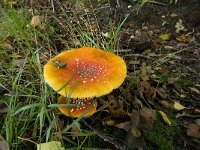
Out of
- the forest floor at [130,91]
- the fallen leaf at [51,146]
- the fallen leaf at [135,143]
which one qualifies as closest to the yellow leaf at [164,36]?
the forest floor at [130,91]

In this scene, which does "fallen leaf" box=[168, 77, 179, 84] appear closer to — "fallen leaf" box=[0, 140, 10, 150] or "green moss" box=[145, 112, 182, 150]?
"green moss" box=[145, 112, 182, 150]

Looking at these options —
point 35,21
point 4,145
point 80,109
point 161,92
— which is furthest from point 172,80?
point 35,21

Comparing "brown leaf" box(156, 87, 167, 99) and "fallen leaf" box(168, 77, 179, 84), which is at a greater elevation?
"fallen leaf" box(168, 77, 179, 84)

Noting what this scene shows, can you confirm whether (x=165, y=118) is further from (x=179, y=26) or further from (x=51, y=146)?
(x=179, y=26)

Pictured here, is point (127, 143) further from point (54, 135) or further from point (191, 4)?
point (191, 4)

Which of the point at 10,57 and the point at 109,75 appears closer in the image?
the point at 109,75

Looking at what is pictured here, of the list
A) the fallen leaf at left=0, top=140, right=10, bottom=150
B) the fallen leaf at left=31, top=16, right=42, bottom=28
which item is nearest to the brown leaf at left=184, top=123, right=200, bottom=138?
the fallen leaf at left=0, top=140, right=10, bottom=150

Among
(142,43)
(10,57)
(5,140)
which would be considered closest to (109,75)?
(5,140)
